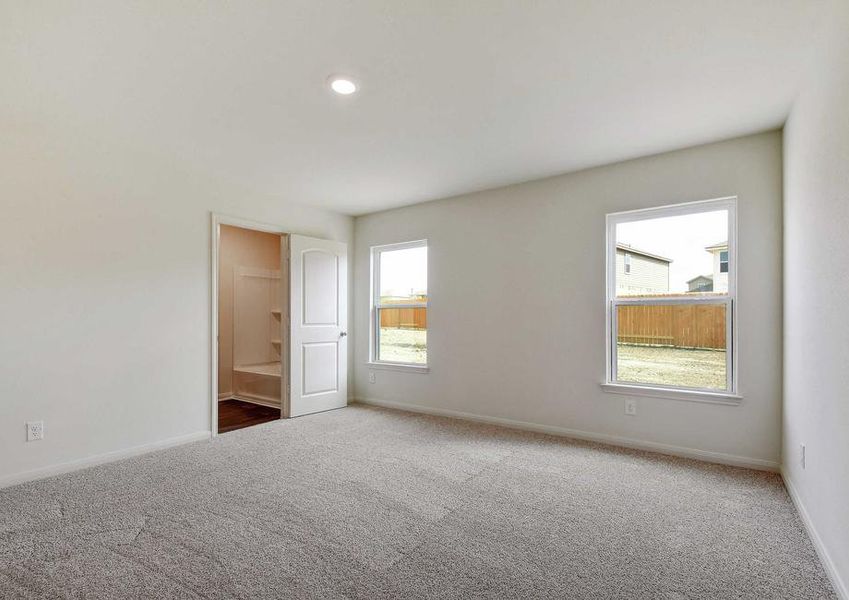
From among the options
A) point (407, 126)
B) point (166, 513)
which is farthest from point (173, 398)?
point (407, 126)

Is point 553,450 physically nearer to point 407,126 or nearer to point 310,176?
point 407,126

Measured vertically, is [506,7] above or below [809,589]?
above

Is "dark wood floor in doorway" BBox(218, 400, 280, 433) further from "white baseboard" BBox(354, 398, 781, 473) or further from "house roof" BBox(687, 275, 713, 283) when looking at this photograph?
"house roof" BBox(687, 275, 713, 283)

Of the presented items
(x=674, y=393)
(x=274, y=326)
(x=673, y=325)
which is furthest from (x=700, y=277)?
(x=274, y=326)

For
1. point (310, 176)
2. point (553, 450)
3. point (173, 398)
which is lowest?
point (553, 450)

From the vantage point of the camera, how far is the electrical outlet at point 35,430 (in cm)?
300

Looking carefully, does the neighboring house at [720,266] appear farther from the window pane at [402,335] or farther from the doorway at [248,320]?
the doorway at [248,320]

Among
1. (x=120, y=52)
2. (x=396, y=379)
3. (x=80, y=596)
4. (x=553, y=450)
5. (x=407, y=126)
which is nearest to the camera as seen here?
(x=80, y=596)

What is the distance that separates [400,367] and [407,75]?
3.42 m

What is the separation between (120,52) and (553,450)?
3.71 metres

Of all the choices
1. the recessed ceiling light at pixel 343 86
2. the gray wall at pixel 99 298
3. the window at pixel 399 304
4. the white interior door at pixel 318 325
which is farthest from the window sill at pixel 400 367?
the recessed ceiling light at pixel 343 86

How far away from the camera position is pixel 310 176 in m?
4.14

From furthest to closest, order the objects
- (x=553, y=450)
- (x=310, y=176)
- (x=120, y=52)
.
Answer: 1. (x=310, y=176)
2. (x=553, y=450)
3. (x=120, y=52)

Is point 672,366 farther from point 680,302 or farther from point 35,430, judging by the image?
point 35,430
